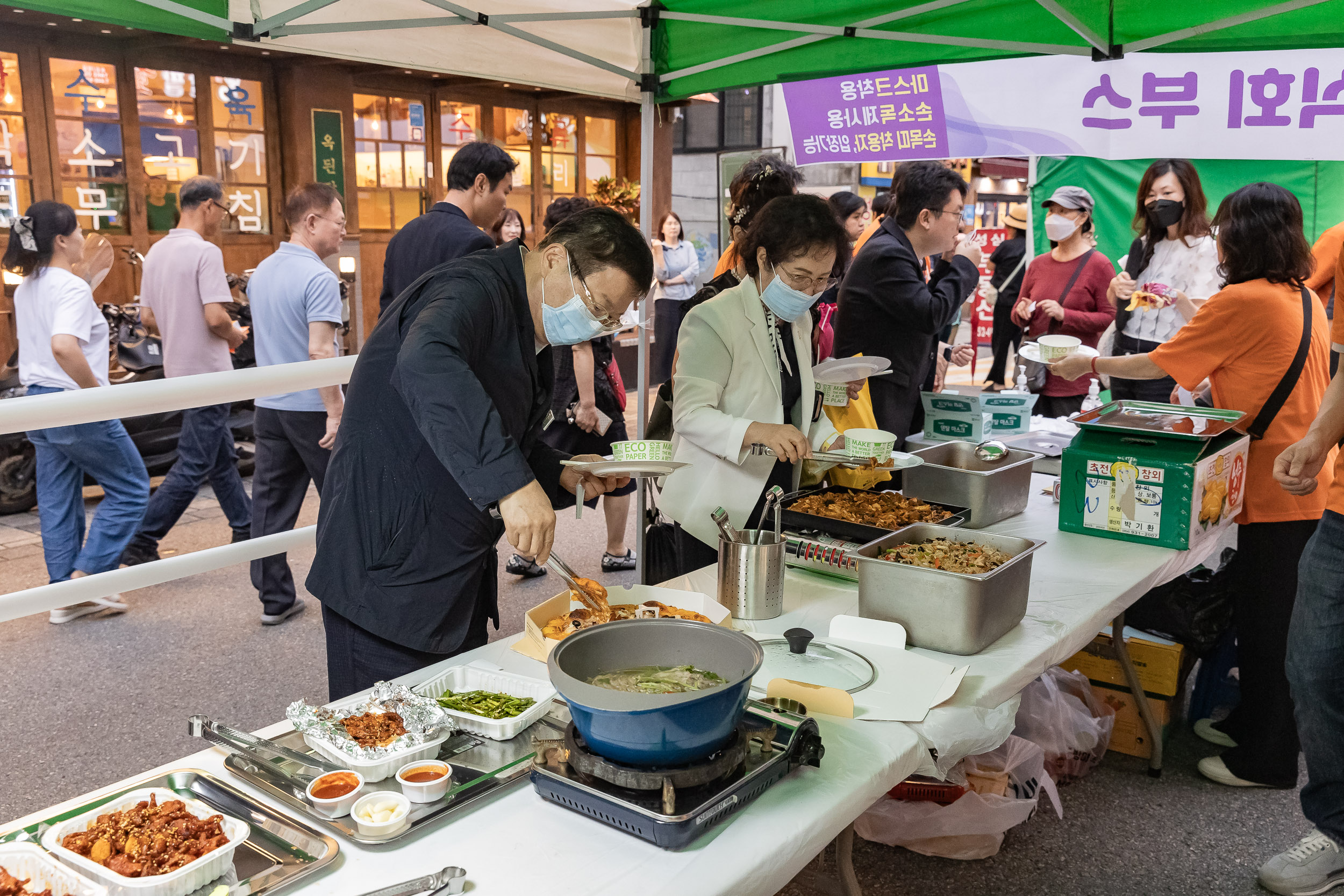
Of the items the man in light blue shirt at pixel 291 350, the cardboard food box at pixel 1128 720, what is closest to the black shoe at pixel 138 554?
the man in light blue shirt at pixel 291 350

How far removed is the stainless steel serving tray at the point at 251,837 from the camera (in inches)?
43.1

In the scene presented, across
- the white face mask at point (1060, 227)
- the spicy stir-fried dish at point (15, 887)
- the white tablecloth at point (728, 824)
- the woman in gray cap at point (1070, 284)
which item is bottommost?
the white tablecloth at point (728, 824)

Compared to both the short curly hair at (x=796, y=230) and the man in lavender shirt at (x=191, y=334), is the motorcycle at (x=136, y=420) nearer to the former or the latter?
the man in lavender shirt at (x=191, y=334)

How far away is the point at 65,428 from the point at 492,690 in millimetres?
3057

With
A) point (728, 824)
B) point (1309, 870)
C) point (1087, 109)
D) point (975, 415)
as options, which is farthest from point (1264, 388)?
point (1087, 109)

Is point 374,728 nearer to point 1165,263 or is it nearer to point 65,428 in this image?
point 65,428

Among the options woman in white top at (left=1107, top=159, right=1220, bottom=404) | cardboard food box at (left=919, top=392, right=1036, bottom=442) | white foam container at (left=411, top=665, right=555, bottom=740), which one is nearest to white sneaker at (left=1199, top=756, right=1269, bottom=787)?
cardboard food box at (left=919, top=392, right=1036, bottom=442)

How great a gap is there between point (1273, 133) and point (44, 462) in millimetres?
5986

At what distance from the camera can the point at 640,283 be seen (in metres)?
1.68

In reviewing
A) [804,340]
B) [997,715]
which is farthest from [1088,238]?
[997,715]

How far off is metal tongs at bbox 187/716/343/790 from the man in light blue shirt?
2.42m

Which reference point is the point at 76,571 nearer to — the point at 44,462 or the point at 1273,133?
the point at 44,462

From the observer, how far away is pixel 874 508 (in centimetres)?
238

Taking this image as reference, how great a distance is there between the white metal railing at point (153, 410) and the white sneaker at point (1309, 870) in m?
2.22
